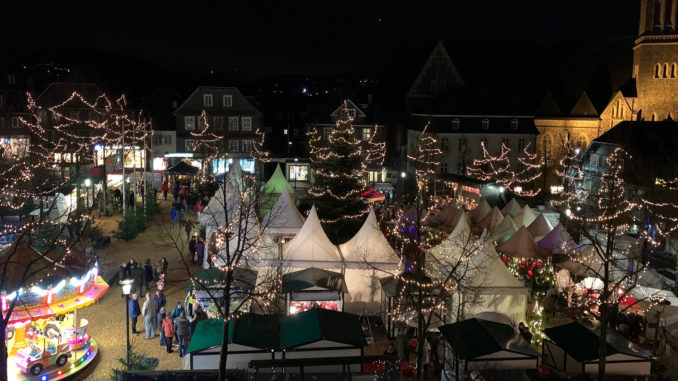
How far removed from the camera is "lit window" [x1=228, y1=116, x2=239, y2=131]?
45.2m

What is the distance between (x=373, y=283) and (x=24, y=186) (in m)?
17.5

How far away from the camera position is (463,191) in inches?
1329

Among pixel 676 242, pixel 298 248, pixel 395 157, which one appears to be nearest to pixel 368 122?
pixel 395 157

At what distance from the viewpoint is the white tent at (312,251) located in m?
16.7

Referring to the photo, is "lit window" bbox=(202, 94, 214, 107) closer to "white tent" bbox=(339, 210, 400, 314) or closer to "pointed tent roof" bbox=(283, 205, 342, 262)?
"pointed tent roof" bbox=(283, 205, 342, 262)

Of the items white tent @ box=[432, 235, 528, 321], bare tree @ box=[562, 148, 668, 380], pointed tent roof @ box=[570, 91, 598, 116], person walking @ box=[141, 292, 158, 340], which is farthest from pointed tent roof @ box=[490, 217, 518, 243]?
pointed tent roof @ box=[570, 91, 598, 116]

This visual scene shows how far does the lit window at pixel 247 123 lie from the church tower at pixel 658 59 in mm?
29112

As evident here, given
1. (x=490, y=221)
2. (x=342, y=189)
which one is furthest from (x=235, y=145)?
(x=490, y=221)

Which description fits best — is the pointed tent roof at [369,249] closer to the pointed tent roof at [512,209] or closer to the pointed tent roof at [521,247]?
the pointed tent roof at [521,247]

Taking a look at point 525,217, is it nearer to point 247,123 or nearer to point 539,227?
point 539,227

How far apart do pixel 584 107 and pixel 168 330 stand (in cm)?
3931

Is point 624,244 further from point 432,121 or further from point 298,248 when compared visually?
point 432,121

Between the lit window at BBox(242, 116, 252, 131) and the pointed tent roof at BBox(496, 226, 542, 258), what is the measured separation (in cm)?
2957

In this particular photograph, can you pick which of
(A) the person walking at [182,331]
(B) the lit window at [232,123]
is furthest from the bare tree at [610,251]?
(B) the lit window at [232,123]
